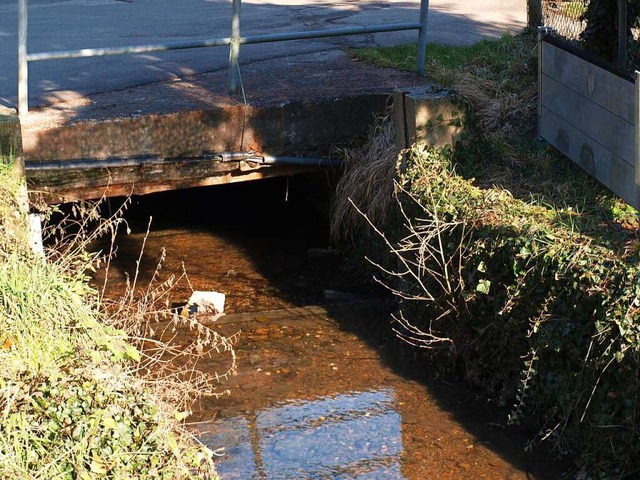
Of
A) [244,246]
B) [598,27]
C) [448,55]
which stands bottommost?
[244,246]

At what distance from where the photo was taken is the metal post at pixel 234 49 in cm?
816

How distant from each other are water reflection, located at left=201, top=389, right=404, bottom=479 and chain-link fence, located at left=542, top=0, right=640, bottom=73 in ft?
12.1

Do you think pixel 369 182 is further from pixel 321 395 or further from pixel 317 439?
pixel 317 439

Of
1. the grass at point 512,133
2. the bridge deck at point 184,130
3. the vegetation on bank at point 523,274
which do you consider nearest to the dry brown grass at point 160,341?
the bridge deck at point 184,130

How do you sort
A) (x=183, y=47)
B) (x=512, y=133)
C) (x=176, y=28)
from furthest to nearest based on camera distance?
1. (x=176, y=28)
2. (x=512, y=133)
3. (x=183, y=47)

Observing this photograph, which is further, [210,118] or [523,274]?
[210,118]

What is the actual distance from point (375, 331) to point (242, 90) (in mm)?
2468

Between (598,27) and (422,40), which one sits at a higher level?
(598,27)

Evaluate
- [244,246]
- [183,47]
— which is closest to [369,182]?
[183,47]

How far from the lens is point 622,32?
24.8 feet

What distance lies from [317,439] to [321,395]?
0.61m

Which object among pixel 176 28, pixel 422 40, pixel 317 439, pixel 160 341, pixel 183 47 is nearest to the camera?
pixel 317 439

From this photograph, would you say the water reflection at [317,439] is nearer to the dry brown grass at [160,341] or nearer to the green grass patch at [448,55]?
the dry brown grass at [160,341]

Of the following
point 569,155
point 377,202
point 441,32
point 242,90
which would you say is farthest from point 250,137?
point 441,32
